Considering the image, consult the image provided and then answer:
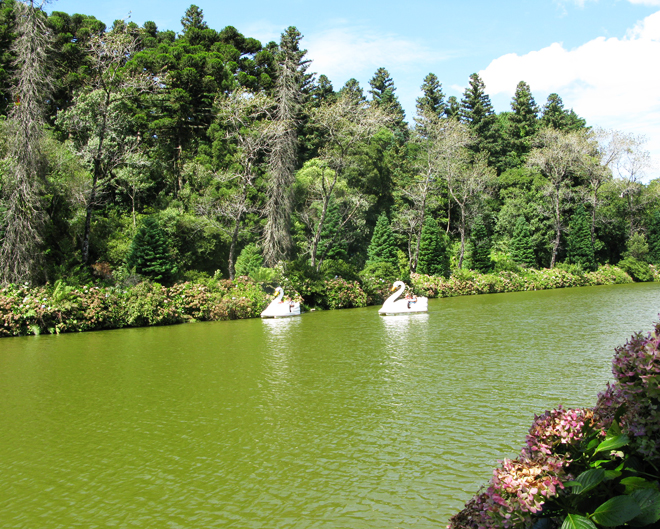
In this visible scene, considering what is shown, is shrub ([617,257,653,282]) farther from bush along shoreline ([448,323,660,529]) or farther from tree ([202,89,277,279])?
bush along shoreline ([448,323,660,529])

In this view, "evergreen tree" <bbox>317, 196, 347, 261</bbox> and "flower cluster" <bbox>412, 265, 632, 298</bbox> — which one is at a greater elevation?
"evergreen tree" <bbox>317, 196, 347, 261</bbox>

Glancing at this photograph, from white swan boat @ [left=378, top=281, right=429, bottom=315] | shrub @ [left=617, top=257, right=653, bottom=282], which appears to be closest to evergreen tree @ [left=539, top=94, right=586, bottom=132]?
shrub @ [left=617, top=257, right=653, bottom=282]

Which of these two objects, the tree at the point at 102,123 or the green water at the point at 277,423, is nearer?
the green water at the point at 277,423

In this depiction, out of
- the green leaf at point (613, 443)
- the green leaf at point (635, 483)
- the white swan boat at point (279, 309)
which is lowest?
the white swan boat at point (279, 309)

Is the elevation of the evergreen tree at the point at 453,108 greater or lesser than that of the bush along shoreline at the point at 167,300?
greater

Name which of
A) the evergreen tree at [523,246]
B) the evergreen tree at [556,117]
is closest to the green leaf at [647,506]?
the evergreen tree at [523,246]

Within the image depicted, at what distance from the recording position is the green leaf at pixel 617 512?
88.5 inches

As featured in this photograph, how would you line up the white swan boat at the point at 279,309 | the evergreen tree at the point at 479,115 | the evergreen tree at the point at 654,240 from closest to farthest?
the white swan boat at the point at 279,309
the evergreen tree at the point at 654,240
the evergreen tree at the point at 479,115

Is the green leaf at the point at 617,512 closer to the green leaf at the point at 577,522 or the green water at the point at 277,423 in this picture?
the green leaf at the point at 577,522

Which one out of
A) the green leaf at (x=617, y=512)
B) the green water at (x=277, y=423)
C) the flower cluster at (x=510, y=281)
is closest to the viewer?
the green leaf at (x=617, y=512)

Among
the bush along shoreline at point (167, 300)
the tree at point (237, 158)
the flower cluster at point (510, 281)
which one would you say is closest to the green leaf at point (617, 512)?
the bush along shoreline at point (167, 300)

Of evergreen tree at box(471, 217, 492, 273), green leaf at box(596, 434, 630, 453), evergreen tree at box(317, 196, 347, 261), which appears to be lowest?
green leaf at box(596, 434, 630, 453)

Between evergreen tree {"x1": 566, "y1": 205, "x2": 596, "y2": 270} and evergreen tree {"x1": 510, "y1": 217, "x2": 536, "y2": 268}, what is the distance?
271cm

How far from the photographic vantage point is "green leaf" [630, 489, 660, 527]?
7.44 feet
